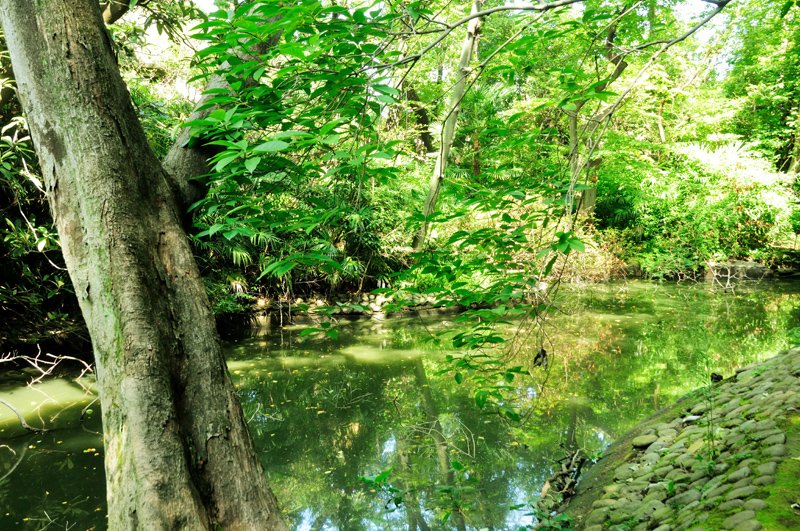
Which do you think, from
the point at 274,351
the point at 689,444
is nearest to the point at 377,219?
the point at 274,351

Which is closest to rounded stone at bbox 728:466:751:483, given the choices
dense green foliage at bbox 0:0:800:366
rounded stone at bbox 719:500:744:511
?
rounded stone at bbox 719:500:744:511

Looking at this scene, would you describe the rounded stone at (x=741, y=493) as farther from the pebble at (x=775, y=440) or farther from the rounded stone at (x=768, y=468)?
the pebble at (x=775, y=440)

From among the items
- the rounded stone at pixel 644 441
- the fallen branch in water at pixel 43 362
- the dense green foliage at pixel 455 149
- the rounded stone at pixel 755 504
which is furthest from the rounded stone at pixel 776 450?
the fallen branch in water at pixel 43 362

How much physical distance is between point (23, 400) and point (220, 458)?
17.4ft

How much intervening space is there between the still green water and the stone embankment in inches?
19.1

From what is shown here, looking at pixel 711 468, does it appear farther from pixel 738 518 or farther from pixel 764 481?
pixel 738 518

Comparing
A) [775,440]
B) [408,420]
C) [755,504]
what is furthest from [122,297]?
[408,420]

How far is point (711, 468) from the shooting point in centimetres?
277

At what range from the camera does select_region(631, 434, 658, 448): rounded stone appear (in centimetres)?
369

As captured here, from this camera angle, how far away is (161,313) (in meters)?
1.67

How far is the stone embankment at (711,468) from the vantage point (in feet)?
7.50

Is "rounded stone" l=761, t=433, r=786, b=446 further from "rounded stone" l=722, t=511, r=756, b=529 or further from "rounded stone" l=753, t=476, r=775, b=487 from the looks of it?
"rounded stone" l=722, t=511, r=756, b=529

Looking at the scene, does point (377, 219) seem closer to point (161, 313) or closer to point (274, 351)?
point (274, 351)

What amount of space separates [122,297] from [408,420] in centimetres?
387
